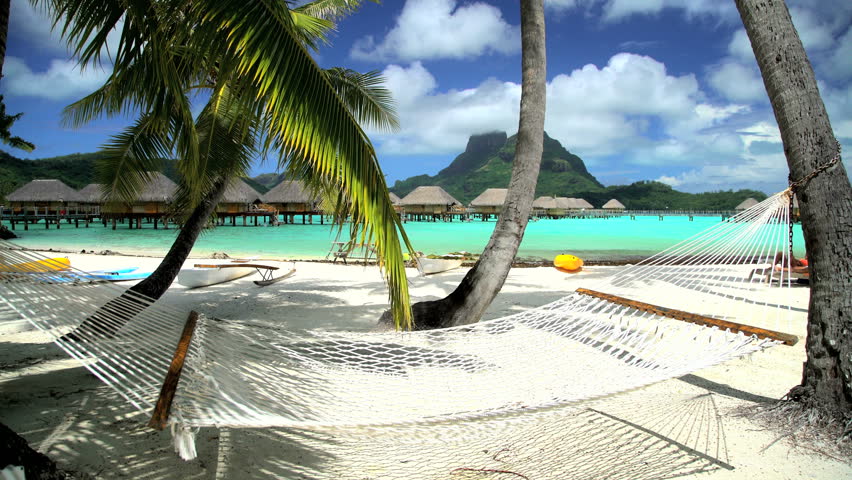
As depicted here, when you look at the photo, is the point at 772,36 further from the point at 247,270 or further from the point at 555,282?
the point at 247,270

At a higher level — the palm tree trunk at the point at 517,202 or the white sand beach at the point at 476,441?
the palm tree trunk at the point at 517,202

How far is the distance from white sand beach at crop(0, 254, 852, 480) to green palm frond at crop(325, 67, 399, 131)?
2992mm

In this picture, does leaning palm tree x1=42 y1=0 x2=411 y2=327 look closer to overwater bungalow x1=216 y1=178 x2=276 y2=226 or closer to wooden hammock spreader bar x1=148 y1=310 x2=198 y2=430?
wooden hammock spreader bar x1=148 y1=310 x2=198 y2=430

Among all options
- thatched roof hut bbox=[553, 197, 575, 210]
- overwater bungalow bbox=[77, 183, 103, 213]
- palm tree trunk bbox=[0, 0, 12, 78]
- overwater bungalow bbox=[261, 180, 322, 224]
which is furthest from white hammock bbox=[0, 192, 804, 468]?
thatched roof hut bbox=[553, 197, 575, 210]

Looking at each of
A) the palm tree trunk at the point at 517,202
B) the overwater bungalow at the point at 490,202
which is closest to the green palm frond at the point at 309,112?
the palm tree trunk at the point at 517,202

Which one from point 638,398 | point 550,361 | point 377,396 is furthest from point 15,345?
point 638,398

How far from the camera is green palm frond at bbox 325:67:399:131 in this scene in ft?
14.3

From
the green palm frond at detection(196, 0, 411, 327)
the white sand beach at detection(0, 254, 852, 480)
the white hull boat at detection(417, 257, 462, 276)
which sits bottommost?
the white sand beach at detection(0, 254, 852, 480)

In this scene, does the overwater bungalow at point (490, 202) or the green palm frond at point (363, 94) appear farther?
the overwater bungalow at point (490, 202)

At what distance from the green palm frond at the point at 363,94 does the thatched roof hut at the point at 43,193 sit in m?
24.9

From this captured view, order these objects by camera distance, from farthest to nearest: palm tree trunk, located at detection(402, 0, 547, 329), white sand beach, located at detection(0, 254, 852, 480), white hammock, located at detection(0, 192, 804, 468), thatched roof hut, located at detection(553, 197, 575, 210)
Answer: thatched roof hut, located at detection(553, 197, 575, 210) < palm tree trunk, located at detection(402, 0, 547, 329) < white sand beach, located at detection(0, 254, 852, 480) < white hammock, located at detection(0, 192, 804, 468)

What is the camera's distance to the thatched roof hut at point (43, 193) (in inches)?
888

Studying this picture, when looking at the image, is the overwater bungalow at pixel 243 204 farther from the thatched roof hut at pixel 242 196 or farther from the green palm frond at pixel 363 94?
the green palm frond at pixel 363 94

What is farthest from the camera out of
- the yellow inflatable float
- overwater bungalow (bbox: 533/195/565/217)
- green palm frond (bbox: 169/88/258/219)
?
overwater bungalow (bbox: 533/195/565/217)
